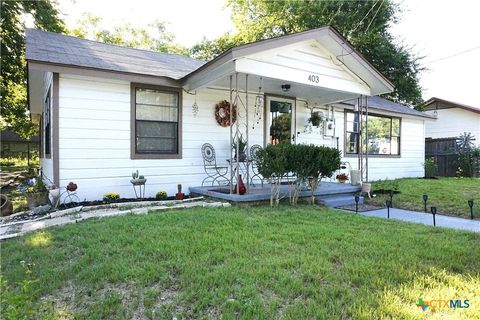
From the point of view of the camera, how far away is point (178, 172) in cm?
730

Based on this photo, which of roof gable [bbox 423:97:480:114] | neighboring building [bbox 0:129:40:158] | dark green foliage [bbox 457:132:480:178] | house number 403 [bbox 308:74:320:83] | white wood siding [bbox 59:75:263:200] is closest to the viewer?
white wood siding [bbox 59:75:263:200]

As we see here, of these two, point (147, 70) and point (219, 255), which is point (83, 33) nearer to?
point (147, 70)

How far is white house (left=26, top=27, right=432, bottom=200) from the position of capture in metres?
6.02

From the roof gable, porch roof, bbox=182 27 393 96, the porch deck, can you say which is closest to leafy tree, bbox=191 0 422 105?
the roof gable

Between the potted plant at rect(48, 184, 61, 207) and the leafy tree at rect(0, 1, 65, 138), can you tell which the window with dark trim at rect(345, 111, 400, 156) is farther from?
the leafy tree at rect(0, 1, 65, 138)

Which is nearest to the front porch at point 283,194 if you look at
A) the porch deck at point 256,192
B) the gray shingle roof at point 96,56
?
the porch deck at point 256,192

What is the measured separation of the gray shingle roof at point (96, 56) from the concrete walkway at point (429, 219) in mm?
5099

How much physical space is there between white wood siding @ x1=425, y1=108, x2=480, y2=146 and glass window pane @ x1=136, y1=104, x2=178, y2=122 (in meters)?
16.5

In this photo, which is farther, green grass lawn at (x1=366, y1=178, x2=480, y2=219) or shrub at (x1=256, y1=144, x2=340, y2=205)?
green grass lawn at (x1=366, y1=178, x2=480, y2=219)

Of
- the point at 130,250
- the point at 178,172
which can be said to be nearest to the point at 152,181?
the point at 178,172

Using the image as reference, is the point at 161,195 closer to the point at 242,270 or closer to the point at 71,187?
the point at 71,187

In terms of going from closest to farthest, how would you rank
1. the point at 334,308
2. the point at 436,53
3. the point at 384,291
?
the point at 334,308 → the point at 384,291 → the point at 436,53

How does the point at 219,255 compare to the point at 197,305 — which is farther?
the point at 219,255

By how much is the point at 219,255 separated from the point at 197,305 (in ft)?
Result: 2.83
